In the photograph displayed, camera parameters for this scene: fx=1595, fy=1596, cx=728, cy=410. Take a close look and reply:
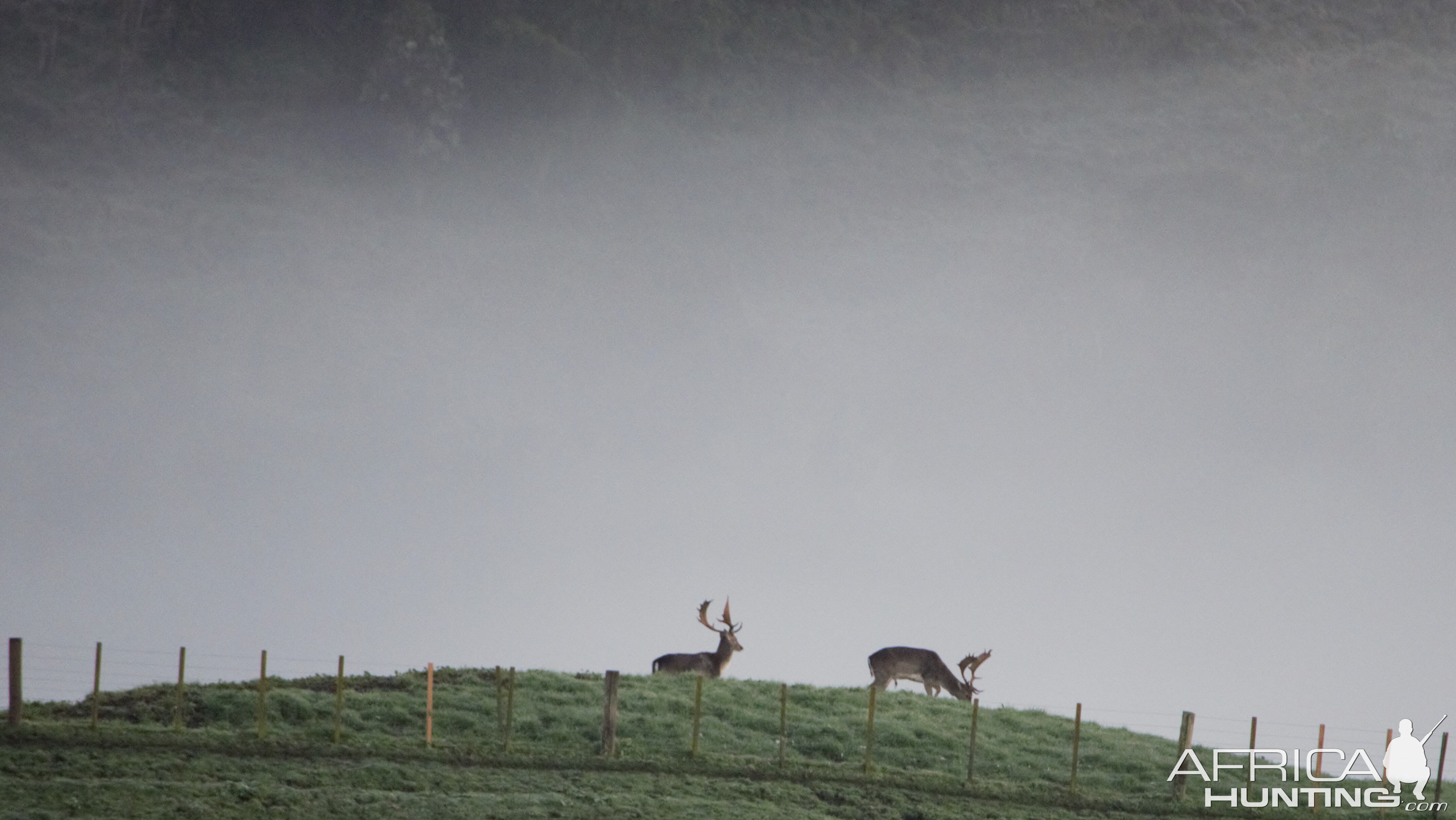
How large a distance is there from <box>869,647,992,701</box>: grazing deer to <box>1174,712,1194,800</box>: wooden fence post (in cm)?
1057

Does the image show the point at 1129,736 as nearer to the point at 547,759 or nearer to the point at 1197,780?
the point at 1197,780

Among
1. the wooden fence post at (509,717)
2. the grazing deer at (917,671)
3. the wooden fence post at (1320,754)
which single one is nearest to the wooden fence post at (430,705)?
the wooden fence post at (509,717)

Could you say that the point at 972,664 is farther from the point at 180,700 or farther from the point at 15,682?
→ the point at 15,682

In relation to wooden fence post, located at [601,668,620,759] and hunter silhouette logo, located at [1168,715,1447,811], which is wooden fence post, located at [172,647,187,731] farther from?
hunter silhouette logo, located at [1168,715,1447,811]

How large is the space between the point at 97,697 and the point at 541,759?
7.84 m

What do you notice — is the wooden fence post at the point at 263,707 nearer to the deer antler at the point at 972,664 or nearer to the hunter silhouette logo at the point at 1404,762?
the deer antler at the point at 972,664

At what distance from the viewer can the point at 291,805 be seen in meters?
24.8

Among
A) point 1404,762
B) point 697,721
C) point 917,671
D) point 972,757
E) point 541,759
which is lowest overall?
point 541,759

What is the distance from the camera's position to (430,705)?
29078mm

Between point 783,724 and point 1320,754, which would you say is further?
point 1320,754

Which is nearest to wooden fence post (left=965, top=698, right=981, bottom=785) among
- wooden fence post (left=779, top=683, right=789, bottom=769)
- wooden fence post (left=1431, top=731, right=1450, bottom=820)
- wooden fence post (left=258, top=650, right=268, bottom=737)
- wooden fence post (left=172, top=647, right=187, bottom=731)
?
wooden fence post (left=779, top=683, right=789, bottom=769)

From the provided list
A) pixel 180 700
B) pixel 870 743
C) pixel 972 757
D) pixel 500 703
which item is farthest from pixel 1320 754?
pixel 180 700

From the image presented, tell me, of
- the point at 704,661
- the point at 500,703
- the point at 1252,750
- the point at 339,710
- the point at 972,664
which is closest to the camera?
the point at 339,710

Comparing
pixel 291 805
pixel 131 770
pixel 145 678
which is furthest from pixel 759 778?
pixel 145 678
